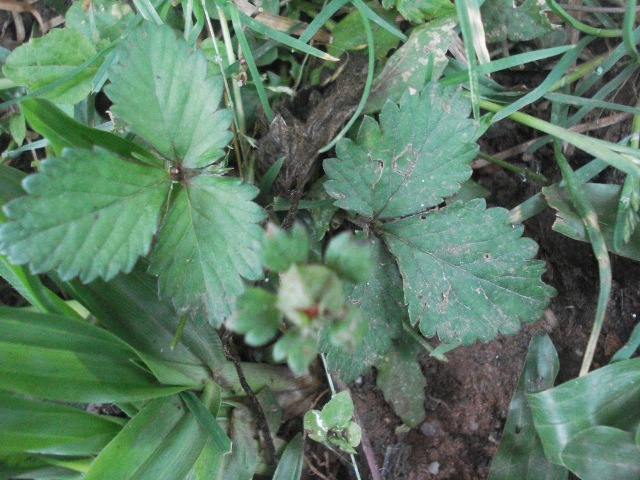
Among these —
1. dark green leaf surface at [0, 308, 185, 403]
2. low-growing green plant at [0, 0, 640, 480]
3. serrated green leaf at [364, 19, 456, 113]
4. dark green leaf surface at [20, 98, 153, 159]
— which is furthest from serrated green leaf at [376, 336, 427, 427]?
dark green leaf surface at [20, 98, 153, 159]

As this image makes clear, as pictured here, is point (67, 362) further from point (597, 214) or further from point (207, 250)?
point (597, 214)

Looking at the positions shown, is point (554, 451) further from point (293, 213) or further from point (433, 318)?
point (293, 213)

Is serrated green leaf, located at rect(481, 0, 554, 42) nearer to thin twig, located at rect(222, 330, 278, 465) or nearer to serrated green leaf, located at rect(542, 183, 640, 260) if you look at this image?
serrated green leaf, located at rect(542, 183, 640, 260)

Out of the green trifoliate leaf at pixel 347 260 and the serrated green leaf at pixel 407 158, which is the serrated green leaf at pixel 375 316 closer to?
the serrated green leaf at pixel 407 158

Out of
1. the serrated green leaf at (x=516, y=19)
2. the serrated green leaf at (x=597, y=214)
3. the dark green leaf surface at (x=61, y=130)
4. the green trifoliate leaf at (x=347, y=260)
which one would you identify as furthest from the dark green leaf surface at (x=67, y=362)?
the serrated green leaf at (x=516, y=19)

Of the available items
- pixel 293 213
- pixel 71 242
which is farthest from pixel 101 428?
pixel 293 213
